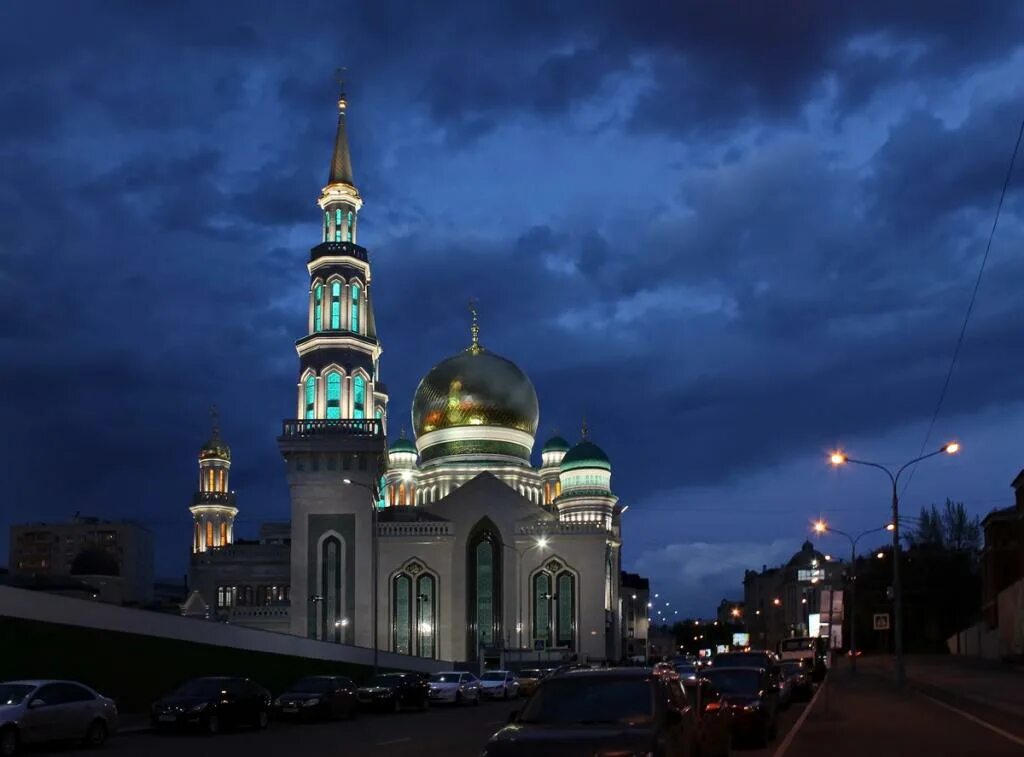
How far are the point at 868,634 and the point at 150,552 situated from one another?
3272 inches

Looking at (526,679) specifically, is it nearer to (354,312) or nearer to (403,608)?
(403,608)

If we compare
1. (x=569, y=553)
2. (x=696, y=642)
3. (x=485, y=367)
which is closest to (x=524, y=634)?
(x=569, y=553)

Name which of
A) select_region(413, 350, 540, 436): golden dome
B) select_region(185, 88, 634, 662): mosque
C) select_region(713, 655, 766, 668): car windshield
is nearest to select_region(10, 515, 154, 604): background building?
select_region(413, 350, 540, 436): golden dome

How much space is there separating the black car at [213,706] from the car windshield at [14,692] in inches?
188

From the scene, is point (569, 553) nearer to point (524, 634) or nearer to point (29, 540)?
point (524, 634)

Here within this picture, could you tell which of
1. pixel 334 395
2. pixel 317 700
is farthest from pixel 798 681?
pixel 334 395

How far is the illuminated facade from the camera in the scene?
73.6 m

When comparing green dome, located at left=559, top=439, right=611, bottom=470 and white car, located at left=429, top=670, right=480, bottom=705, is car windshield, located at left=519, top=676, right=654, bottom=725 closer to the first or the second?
white car, located at left=429, top=670, right=480, bottom=705

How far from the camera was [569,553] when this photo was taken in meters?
77.5

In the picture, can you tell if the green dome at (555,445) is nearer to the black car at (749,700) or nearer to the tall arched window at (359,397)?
the tall arched window at (359,397)

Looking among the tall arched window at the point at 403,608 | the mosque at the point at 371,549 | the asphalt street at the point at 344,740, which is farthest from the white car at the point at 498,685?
the tall arched window at the point at 403,608

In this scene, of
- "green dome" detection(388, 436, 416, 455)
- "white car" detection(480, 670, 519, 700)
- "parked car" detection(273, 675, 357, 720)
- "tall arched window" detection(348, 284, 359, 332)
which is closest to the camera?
"parked car" detection(273, 675, 357, 720)

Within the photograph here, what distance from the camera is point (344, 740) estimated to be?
24.4m

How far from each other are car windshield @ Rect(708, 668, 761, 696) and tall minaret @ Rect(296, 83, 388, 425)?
53.1 metres
